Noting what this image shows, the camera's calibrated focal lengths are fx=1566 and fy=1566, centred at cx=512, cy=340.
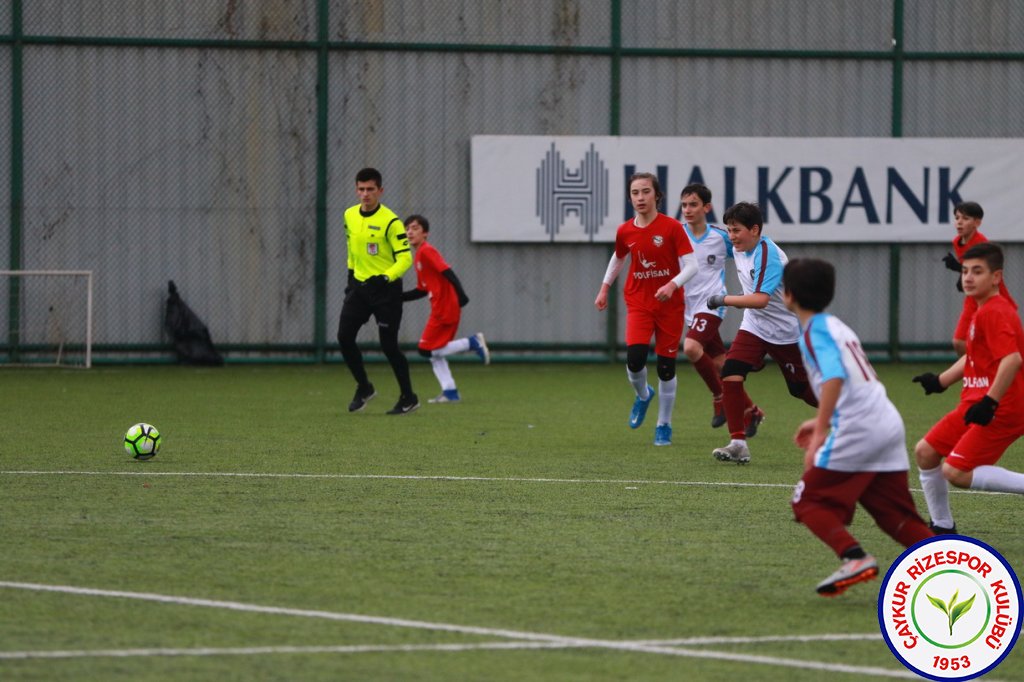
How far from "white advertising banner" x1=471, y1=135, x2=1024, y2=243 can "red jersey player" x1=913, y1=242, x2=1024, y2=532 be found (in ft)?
43.7

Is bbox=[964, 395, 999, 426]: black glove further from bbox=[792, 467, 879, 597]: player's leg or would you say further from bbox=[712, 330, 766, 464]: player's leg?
bbox=[712, 330, 766, 464]: player's leg

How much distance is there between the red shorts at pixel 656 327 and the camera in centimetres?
1188

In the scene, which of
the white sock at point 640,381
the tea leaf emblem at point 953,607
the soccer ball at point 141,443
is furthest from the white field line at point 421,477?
the tea leaf emblem at point 953,607

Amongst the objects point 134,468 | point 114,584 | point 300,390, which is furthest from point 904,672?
point 300,390

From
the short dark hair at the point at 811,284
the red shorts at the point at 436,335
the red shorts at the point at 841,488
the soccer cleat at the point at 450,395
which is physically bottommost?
the soccer cleat at the point at 450,395

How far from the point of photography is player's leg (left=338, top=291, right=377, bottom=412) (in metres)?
14.2

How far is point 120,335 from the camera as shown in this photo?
65.8 feet

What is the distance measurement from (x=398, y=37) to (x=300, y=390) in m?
5.67

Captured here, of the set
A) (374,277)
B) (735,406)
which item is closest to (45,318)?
(374,277)

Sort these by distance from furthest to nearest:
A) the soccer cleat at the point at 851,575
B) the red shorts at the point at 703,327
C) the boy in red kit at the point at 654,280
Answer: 1. the red shorts at the point at 703,327
2. the boy in red kit at the point at 654,280
3. the soccer cleat at the point at 851,575

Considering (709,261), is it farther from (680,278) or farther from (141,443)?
(141,443)

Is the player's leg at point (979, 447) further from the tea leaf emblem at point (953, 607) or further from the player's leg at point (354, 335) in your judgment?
the player's leg at point (354, 335)

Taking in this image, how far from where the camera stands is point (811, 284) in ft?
19.6

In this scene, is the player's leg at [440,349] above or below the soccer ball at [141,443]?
above
